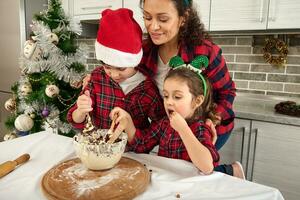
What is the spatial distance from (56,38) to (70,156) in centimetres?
114

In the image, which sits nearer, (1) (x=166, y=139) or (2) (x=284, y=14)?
(1) (x=166, y=139)

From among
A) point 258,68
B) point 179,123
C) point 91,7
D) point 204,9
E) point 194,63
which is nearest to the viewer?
point 179,123

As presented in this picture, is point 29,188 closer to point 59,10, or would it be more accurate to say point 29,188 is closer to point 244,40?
point 59,10

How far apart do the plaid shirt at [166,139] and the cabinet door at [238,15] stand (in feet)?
3.48

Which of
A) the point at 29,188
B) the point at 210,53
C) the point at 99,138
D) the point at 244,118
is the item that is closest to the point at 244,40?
the point at 244,118

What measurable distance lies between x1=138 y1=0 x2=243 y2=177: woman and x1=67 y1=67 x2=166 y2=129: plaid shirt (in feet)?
0.29

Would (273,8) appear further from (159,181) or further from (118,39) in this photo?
(159,181)

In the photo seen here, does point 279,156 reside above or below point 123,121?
below

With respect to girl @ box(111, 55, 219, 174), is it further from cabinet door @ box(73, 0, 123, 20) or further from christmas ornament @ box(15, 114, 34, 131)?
cabinet door @ box(73, 0, 123, 20)

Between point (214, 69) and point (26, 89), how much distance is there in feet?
4.36

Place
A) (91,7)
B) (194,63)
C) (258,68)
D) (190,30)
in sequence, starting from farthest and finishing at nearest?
(91,7)
(258,68)
(190,30)
(194,63)

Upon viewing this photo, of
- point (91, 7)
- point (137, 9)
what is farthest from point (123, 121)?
point (91, 7)

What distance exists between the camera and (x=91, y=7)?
7.89ft

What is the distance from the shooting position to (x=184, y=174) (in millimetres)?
802
